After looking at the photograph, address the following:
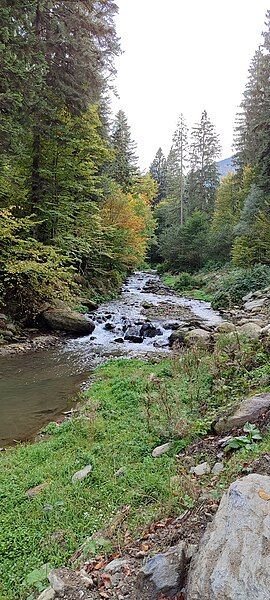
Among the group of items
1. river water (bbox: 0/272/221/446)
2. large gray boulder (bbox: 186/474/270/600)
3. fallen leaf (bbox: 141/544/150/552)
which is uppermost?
large gray boulder (bbox: 186/474/270/600)

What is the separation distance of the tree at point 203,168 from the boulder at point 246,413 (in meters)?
38.7

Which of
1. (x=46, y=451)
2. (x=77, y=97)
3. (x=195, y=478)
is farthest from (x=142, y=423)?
(x=77, y=97)

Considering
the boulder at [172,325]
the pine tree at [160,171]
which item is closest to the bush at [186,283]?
the boulder at [172,325]

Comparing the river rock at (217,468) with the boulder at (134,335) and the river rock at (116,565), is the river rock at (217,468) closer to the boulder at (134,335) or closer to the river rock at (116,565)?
the river rock at (116,565)

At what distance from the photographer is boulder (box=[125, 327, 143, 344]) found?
12.4 m

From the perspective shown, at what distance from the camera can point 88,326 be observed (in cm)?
1309

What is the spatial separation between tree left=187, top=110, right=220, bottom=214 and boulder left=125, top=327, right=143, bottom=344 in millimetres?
30489

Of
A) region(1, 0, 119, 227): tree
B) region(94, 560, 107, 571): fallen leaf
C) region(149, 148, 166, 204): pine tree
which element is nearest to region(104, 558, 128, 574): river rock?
region(94, 560, 107, 571): fallen leaf

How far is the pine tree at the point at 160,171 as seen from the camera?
5900 cm

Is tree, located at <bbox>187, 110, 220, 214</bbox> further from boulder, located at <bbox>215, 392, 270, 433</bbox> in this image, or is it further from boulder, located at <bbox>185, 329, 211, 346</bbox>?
boulder, located at <bbox>215, 392, 270, 433</bbox>

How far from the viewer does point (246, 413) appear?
423 cm

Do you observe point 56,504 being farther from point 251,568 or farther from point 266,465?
point 251,568

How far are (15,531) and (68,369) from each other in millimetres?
5973

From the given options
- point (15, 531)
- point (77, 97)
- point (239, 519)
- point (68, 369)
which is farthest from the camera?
point (77, 97)
